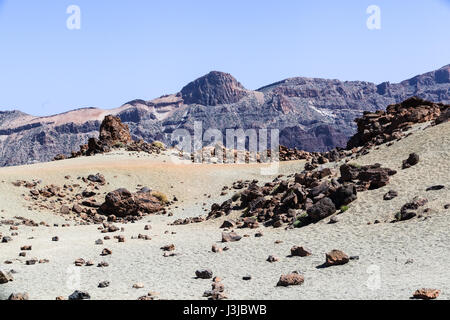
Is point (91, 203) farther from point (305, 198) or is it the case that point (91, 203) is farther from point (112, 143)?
point (112, 143)

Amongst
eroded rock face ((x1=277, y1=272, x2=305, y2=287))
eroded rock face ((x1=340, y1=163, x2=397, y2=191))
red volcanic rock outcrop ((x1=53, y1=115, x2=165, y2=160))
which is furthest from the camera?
red volcanic rock outcrop ((x1=53, y1=115, x2=165, y2=160))

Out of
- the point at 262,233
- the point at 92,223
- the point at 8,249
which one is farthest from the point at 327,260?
the point at 92,223

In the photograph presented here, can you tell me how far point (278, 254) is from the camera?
55.7 feet

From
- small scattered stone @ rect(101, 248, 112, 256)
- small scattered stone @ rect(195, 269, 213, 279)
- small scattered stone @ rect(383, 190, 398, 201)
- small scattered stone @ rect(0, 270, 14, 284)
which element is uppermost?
small scattered stone @ rect(383, 190, 398, 201)

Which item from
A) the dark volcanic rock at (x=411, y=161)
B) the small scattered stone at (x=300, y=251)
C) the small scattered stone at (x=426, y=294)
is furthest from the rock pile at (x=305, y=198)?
the small scattered stone at (x=426, y=294)

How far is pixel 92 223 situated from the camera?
2938cm

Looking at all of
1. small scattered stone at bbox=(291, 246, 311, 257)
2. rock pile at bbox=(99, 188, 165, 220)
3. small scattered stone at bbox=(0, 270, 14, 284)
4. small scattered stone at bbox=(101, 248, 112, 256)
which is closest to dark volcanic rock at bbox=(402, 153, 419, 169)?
small scattered stone at bbox=(291, 246, 311, 257)

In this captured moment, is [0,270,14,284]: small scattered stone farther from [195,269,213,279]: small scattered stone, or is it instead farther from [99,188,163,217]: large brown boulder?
[99,188,163,217]: large brown boulder

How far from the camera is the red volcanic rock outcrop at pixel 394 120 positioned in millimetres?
36594

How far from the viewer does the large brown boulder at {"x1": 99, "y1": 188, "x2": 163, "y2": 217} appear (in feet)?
104

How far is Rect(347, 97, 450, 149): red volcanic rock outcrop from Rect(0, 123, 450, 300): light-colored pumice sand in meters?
6.62
